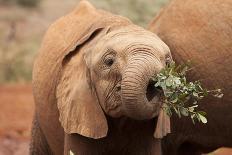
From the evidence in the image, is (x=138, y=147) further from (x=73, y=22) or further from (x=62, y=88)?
(x=73, y=22)

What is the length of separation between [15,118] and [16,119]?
8 centimetres

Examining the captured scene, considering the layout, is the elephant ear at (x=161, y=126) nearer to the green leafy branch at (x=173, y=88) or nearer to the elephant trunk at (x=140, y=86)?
the green leafy branch at (x=173, y=88)

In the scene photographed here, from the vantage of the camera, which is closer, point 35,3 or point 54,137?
point 54,137

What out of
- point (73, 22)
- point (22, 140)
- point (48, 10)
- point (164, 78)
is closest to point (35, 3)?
point (48, 10)

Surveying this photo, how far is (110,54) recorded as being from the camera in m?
6.30

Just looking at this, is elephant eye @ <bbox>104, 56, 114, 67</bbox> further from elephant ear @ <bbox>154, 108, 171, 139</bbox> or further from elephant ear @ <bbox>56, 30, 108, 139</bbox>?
elephant ear @ <bbox>154, 108, 171, 139</bbox>

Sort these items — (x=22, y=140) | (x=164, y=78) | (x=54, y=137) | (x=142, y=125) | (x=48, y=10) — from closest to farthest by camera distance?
1. (x=164, y=78)
2. (x=142, y=125)
3. (x=54, y=137)
4. (x=22, y=140)
5. (x=48, y=10)

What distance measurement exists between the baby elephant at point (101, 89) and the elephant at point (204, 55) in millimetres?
584

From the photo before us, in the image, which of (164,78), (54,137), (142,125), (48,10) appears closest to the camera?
(164,78)

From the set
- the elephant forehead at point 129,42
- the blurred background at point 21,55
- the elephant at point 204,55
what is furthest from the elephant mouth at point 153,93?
the blurred background at point 21,55

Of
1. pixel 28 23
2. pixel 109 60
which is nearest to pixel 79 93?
pixel 109 60

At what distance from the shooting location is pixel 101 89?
6.35 m

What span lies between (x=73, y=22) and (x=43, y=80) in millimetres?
567

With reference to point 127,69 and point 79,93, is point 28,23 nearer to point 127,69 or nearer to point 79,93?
point 79,93
